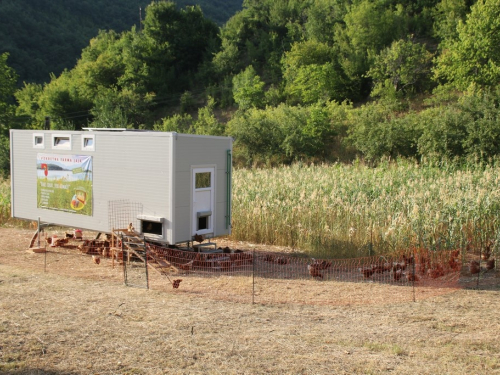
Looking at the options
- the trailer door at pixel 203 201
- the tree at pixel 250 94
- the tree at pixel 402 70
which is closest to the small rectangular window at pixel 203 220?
the trailer door at pixel 203 201

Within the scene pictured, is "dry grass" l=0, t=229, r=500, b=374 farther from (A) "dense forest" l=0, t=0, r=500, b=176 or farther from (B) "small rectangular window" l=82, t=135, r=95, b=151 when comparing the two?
(A) "dense forest" l=0, t=0, r=500, b=176

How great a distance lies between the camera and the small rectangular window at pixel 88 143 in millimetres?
11695

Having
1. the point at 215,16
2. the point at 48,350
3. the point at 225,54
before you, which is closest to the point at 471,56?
the point at 225,54

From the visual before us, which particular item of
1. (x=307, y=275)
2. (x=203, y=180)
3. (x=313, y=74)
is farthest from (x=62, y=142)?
(x=313, y=74)

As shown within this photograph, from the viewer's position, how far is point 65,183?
480 inches

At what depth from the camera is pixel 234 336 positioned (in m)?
6.84

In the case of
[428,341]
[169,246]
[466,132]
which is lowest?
[428,341]

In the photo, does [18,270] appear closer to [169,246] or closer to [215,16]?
[169,246]

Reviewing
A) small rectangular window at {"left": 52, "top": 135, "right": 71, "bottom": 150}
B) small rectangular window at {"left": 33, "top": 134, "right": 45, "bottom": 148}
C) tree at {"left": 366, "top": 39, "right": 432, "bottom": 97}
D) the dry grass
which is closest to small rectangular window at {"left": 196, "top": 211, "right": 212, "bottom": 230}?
the dry grass

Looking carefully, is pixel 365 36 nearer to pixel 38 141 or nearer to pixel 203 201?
pixel 38 141

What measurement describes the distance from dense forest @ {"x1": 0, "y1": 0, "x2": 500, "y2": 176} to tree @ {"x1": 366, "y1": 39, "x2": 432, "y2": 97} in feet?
0.33

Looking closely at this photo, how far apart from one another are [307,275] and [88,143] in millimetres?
5520

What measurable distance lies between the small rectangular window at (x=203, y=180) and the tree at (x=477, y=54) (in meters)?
26.2

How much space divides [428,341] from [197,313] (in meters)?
3.16
